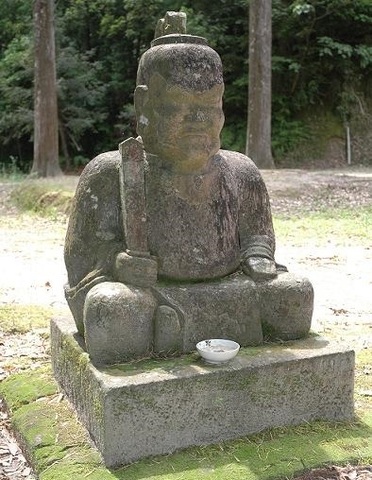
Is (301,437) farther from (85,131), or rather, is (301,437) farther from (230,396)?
(85,131)

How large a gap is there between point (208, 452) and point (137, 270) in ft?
2.94

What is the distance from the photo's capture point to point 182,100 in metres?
3.14

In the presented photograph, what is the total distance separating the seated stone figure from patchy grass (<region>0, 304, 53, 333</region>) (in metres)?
1.90

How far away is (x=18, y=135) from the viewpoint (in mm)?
18906

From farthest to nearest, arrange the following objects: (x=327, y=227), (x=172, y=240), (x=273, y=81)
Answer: (x=273, y=81), (x=327, y=227), (x=172, y=240)

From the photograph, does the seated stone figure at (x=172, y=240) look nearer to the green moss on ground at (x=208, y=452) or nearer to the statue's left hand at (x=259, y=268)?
the statue's left hand at (x=259, y=268)

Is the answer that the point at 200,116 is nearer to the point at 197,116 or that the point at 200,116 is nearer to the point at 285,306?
the point at 197,116

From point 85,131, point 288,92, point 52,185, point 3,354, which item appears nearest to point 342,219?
point 52,185

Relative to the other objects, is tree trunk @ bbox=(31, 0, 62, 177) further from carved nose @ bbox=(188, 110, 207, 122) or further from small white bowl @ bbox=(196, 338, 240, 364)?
small white bowl @ bbox=(196, 338, 240, 364)

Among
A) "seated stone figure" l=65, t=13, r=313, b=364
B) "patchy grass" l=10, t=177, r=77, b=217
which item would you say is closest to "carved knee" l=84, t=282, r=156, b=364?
"seated stone figure" l=65, t=13, r=313, b=364

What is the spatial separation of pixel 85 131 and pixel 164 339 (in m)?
17.5

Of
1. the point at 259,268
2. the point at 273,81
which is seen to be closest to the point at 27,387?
the point at 259,268

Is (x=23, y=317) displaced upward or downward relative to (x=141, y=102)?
downward

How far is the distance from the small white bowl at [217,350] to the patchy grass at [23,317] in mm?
2392
